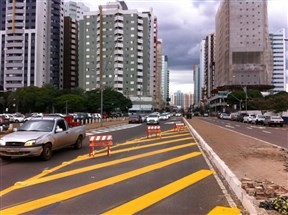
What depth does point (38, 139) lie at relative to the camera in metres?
13.4

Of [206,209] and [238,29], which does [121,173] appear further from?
[238,29]

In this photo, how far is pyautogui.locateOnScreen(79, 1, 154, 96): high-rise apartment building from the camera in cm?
14225

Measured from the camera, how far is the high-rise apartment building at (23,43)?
13688cm

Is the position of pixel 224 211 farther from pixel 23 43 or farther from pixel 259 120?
pixel 23 43

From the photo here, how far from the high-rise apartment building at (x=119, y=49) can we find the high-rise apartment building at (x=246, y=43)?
1238 inches

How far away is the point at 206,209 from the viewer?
6957 mm

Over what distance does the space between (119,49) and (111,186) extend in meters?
135

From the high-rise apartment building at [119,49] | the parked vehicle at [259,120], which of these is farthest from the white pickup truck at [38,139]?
the high-rise apartment building at [119,49]

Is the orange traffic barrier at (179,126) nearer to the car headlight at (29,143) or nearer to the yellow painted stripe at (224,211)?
the car headlight at (29,143)

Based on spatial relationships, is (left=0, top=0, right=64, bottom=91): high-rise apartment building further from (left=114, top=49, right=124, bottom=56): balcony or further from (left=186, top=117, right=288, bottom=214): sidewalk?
(left=186, top=117, right=288, bottom=214): sidewalk

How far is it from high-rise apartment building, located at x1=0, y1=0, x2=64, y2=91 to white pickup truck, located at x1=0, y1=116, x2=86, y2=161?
127m

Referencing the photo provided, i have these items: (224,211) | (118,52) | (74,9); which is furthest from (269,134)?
(74,9)

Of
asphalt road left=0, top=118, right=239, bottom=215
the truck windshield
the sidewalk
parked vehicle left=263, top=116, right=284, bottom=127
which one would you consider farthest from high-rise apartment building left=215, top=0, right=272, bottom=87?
asphalt road left=0, top=118, right=239, bottom=215

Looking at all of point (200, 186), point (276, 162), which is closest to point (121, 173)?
point (200, 186)
